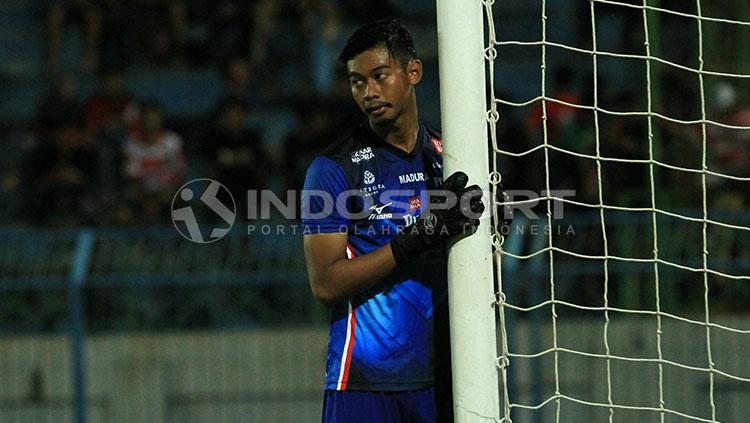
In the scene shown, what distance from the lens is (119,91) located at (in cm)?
950

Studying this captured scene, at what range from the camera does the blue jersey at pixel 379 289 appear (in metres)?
3.85

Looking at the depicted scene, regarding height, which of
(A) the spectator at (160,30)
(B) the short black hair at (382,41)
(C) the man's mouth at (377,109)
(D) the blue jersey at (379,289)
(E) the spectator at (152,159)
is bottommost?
(D) the blue jersey at (379,289)

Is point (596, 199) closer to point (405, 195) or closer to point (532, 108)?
point (532, 108)

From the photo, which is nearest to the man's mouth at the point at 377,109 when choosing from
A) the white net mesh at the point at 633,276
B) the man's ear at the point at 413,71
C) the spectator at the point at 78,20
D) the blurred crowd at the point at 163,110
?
the man's ear at the point at 413,71

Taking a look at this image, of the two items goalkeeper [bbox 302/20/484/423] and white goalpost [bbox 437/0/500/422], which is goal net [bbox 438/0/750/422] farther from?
goalkeeper [bbox 302/20/484/423]

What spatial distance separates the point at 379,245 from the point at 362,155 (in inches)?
12.2

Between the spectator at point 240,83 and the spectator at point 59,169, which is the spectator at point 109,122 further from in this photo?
the spectator at point 240,83

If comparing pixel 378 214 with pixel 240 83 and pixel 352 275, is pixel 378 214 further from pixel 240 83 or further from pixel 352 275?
pixel 240 83

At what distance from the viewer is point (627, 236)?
6828 millimetres

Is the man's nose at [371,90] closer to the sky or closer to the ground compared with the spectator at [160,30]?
closer to the ground

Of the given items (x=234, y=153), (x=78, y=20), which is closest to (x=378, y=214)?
(x=234, y=153)

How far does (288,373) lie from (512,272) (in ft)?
5.12

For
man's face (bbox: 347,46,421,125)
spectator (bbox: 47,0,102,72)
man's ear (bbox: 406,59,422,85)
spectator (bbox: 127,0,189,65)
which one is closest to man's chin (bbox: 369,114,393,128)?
A: man's face (bbox: 347,46,421,125)

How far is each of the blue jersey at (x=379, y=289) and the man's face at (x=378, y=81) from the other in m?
0.17
